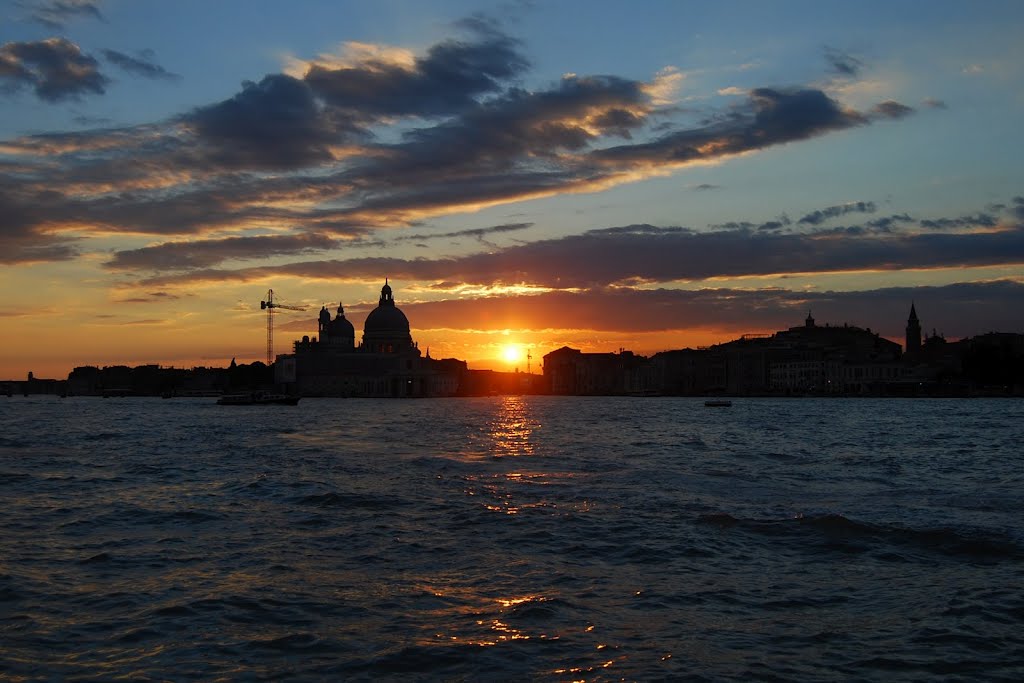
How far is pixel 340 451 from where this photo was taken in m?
31.0

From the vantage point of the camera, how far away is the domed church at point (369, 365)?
596ft

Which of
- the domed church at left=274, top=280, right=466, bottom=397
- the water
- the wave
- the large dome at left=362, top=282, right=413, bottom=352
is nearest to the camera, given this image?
the water

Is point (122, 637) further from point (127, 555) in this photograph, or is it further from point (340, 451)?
point (340, 451)

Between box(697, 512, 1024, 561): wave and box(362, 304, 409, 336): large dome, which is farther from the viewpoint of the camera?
box(362, 304, 409, 336): large dome

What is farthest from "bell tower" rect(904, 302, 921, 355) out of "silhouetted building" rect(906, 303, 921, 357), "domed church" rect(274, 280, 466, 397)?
"domed church" rect(274, 280, 466, 397)

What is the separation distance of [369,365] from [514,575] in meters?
173

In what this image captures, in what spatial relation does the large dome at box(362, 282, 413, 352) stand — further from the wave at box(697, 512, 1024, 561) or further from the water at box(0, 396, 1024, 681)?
the wave at box(697, 512, 1024, 561)

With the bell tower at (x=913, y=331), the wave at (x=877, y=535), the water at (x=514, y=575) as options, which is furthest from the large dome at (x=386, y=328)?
the wave at (x=877, y=535)

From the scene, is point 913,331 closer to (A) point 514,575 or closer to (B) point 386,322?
(B) point 386,322

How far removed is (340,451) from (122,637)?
2280 cm

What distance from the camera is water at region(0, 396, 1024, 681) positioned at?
303 inches

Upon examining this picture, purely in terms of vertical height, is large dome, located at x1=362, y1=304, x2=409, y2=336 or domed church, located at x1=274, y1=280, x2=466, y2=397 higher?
large dome, located at x1=362, y1=304, x2=409, y2=336

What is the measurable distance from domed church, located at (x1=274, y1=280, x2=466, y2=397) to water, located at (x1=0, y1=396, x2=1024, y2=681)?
159990 mm

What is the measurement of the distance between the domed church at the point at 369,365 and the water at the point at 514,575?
160 metres
